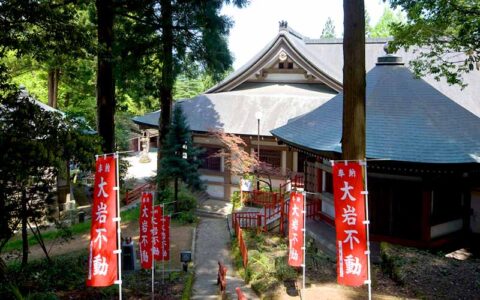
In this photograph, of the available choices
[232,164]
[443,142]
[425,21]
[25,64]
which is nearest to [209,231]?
[232,164]

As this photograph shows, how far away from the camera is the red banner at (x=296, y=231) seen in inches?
408

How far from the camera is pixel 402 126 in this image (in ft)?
41.2

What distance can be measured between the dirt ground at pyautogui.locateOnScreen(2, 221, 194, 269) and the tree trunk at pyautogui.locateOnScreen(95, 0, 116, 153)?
3.94 m

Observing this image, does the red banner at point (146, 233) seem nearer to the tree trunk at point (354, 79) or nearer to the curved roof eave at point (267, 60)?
the tree trunk at point (354, 79)

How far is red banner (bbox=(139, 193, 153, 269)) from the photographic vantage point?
11.0 m

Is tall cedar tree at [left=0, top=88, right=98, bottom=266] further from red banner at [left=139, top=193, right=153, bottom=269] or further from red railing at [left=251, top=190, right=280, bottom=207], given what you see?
red railing at [left=251, top=190, right=280, bottom=207]

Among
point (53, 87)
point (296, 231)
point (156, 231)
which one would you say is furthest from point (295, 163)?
point (53, 87)

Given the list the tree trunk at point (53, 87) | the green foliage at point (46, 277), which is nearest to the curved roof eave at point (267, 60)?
the tree trunk at point (53, 87)

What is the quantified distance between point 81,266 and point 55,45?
18.9 feet

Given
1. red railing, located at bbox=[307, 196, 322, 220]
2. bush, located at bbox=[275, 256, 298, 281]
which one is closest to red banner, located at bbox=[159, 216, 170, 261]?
bush, located at bbox=[275, 256, 298, 281]

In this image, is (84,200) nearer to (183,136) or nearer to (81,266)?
(183,136)

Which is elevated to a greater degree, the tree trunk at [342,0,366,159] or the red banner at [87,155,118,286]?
the tree trunk at [342,0,366,159]

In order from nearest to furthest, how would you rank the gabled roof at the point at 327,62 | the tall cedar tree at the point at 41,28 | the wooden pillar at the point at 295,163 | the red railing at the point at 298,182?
the tall cedar tree at the point at 41,28, the gabled roof at the point at 327,62, the red railing at the point at 298,182, the wooden pillar at the point at 295,163

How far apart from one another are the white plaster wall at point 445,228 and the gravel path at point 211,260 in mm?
5778
